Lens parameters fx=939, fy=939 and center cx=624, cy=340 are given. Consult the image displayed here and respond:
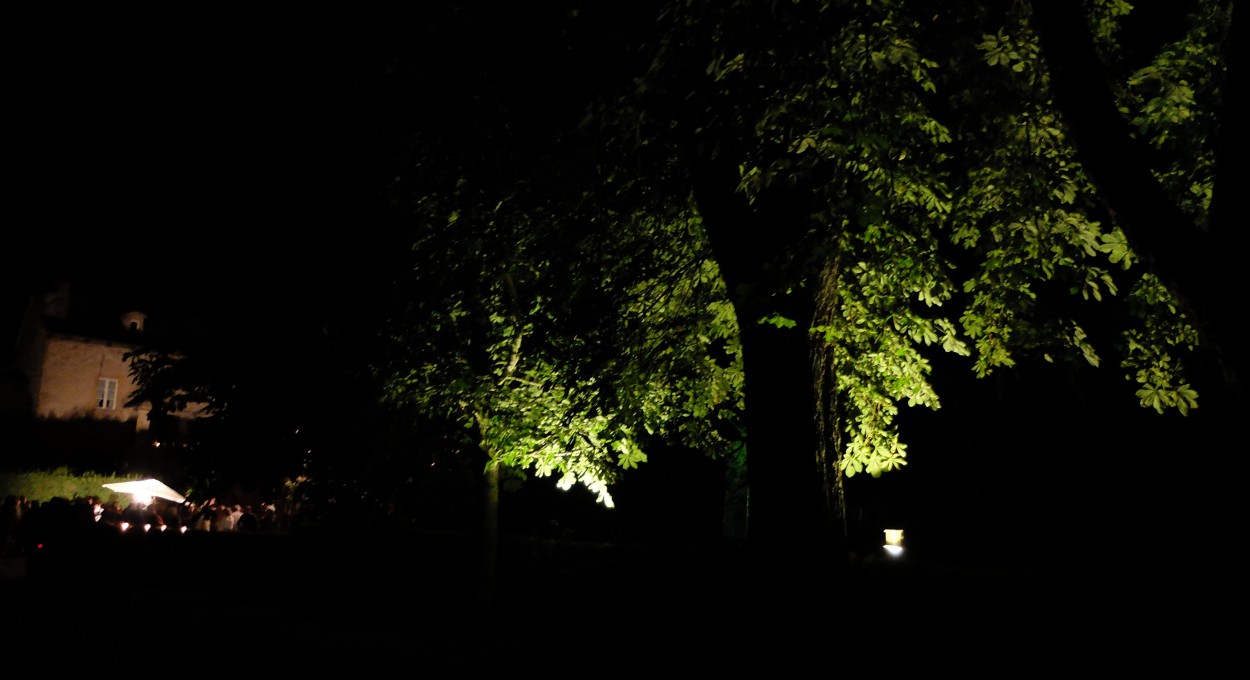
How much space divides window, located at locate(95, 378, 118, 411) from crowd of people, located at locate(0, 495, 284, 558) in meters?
15.6

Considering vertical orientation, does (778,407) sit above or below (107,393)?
below

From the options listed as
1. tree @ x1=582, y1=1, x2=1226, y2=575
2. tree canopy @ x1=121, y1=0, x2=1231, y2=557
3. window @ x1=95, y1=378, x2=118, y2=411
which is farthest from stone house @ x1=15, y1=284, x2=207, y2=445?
tree @ x1=582, y1=1, x2=1226, y2=575

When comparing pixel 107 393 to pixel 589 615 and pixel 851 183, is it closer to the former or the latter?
pixel 589 615

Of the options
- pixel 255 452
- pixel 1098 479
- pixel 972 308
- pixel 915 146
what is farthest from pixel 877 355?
pixel 1098 479

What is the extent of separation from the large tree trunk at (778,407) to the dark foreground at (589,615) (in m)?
0.15

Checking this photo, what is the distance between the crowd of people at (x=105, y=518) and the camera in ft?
57.4

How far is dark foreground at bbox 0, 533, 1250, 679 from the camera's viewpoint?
7.64 m

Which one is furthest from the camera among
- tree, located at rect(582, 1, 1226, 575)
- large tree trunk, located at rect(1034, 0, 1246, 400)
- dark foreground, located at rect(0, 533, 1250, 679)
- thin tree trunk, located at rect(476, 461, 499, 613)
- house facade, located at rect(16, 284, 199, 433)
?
house facade, located at rect(16, 284, 199, 433)

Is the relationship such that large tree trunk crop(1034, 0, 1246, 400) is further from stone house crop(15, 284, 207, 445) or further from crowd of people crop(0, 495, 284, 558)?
stone house crop(15, 284, 207, 445)

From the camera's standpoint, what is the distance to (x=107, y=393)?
153 ft

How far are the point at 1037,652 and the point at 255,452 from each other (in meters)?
13.9

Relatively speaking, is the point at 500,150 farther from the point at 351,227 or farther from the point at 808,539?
the point at 808,539

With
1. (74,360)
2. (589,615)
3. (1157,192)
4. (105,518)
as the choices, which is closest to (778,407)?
(1157,192)

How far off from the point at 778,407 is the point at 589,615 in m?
6.09
